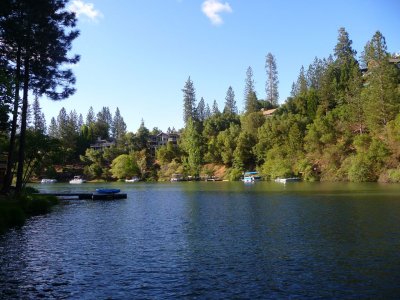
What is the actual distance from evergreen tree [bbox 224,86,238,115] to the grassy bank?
15392 cm

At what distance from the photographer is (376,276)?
50.8 ft

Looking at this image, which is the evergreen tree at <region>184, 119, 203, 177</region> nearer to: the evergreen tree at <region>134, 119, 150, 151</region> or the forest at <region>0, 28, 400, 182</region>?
the forest at <region>0, 28, 400, 182</region>

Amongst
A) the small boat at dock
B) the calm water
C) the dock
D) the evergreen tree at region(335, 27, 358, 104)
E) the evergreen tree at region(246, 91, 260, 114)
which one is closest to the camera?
the calm water

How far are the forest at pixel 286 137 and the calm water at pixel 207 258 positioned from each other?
54.0 ft

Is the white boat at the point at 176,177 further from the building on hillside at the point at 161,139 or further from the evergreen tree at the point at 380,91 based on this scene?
the evergreen tree at the point at 380,91

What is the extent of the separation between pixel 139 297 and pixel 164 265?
438 centimetres

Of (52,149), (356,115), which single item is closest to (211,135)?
(356,115)

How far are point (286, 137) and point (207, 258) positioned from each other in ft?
376

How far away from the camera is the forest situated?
9281 centimetres

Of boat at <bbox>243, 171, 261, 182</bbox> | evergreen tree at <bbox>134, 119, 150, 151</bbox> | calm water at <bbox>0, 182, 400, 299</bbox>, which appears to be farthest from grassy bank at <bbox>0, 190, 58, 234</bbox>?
evergreen tree at <bbox>134, 119, 150, 151</bbox>

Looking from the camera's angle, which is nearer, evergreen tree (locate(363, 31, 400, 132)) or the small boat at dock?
evergreen tree (locate(363, 31, 400, 132))

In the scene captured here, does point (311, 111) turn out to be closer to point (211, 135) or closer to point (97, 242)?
point (211, 135)

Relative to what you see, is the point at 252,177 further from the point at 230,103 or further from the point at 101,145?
the point at 101,145

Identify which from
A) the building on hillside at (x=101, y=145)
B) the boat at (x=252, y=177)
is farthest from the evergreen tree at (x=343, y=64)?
the building on hillside at (x=101, y=145)
